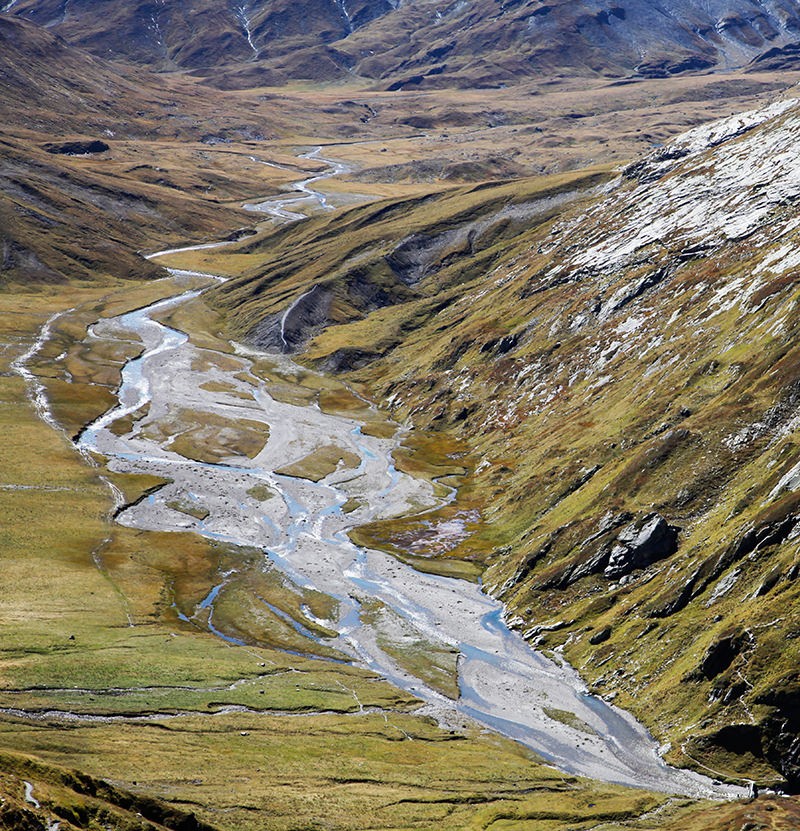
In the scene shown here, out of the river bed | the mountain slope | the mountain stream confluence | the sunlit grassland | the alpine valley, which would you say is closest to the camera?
the sunlit grassland

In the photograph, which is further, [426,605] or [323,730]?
[426,605]

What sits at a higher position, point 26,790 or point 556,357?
point 26,790

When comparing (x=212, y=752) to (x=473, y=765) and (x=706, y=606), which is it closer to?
(x=473, y=765)

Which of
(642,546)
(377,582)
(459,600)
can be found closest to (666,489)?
(642,546)

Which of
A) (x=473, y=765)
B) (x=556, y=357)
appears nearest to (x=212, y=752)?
(x=473, y=765)

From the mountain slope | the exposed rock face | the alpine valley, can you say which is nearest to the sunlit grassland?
the alpine valley

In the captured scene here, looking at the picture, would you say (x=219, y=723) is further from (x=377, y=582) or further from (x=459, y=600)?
(x=377, y=582)

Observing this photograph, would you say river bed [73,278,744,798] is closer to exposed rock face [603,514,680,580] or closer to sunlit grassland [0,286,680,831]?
sunlit grassland [0,286,680,831]

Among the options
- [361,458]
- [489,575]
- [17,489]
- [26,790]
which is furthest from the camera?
[361,458]
